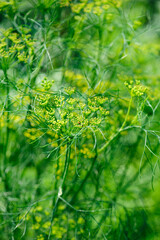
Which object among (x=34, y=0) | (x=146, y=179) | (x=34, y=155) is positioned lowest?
(x=146, y=179)

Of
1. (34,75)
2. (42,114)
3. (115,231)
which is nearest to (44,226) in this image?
(115,231)

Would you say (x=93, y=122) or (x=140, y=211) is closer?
(x=93, y=122)

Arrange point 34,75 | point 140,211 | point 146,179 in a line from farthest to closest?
point 146,179 → point 140,211 → point 34,75

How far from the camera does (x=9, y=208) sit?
4.66ft

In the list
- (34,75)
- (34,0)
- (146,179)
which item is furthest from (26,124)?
(146,179)

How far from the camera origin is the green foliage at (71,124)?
1.16 m

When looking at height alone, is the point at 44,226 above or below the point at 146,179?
above

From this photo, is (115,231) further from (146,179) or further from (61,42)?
(61,42)

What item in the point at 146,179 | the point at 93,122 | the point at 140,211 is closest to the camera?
the point at 93,122

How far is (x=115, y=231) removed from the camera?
4.73ft

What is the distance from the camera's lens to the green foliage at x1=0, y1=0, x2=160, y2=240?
1.16 metres

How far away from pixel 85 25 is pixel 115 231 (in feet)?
4.34

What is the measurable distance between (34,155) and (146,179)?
101 centimetres

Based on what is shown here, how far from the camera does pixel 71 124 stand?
1.03m
